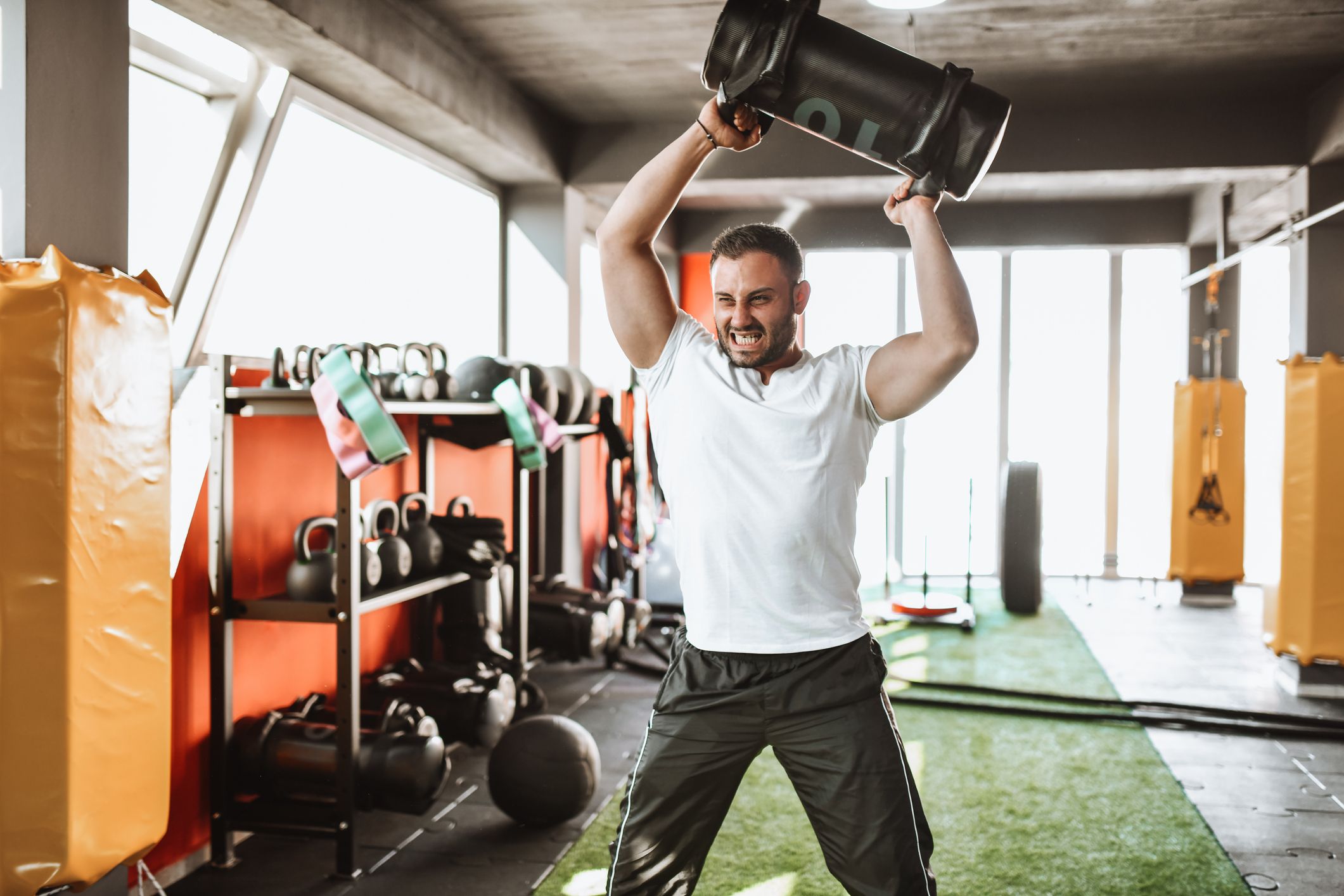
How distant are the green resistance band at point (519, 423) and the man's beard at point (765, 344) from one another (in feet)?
5.78

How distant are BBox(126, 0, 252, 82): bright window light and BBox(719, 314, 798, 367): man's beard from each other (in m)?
1.94

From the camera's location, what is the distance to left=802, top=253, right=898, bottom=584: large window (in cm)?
744

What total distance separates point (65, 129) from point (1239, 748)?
397cm

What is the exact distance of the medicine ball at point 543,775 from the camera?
9.01 feet

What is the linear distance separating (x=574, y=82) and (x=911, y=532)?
437cm

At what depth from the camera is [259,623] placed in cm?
291

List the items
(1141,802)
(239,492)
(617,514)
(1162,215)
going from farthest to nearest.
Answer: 1. (1162,215)
2. (617,514)
3. (1141,802)
4. (239,492)

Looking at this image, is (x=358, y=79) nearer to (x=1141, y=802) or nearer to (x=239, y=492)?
(x=239, y=492)

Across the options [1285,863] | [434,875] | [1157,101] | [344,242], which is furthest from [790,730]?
[1157,101]

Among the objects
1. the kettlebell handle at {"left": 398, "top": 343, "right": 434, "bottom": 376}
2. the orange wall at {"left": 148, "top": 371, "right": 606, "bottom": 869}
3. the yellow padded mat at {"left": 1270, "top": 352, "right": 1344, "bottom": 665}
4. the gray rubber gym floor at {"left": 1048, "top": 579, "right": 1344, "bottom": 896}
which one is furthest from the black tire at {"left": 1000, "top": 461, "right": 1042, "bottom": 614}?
the kettlebell handle at {"left": 398, "top": 343, "right": 434, "bottom": 376}

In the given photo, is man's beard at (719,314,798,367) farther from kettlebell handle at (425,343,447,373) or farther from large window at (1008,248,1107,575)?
large window at (1008,248,1107,575)

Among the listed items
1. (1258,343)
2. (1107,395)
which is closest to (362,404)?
(1107,395)

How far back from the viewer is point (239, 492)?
2.81 meters

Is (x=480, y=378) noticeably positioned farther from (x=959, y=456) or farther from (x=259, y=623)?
(x=959, y=456)
